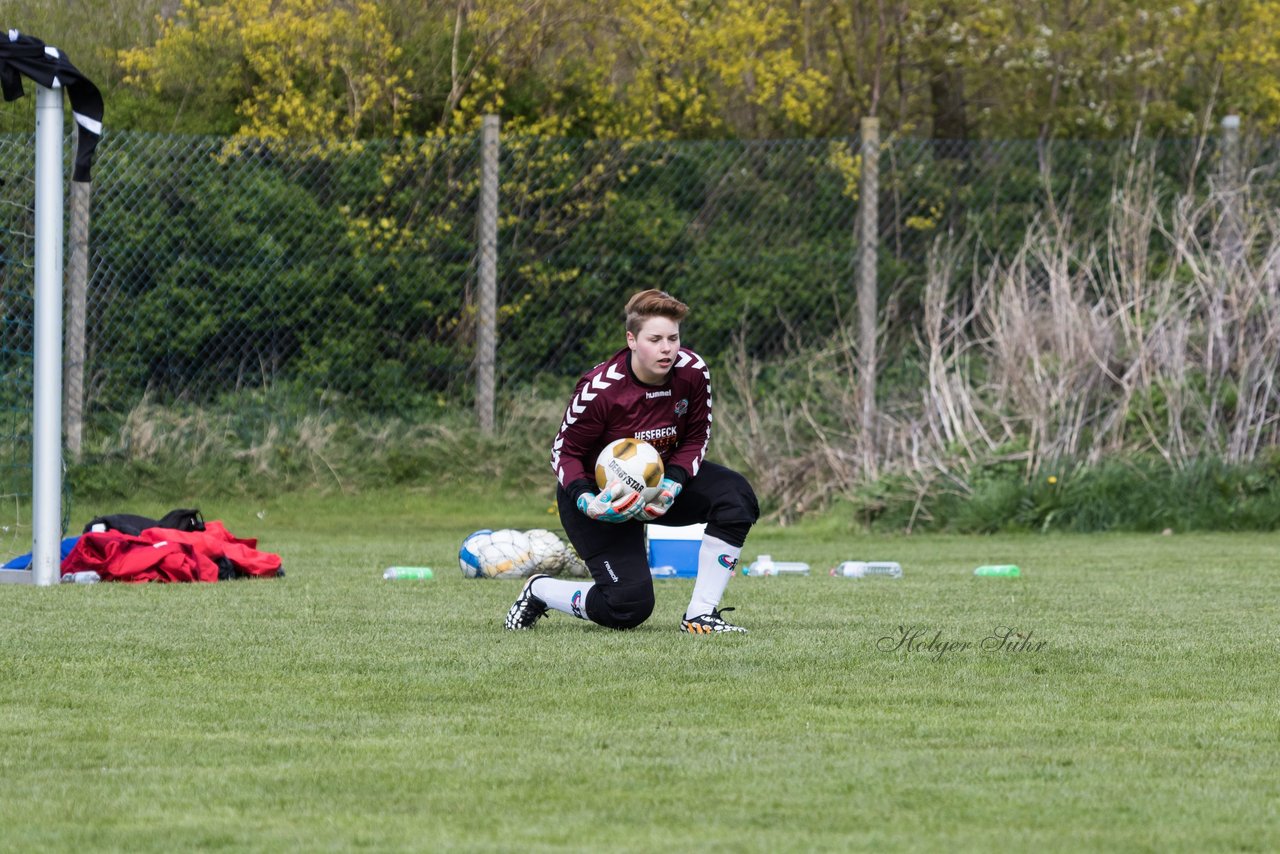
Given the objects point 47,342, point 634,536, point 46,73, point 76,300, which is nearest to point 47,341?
point 47,342

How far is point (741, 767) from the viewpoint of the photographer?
14.9 feet

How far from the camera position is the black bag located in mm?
10727

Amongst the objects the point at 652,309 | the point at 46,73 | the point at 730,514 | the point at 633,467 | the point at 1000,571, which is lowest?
the point at 1000,571

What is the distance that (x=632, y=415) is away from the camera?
734 cm

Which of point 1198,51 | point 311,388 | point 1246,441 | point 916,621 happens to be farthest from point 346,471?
point 1198,51

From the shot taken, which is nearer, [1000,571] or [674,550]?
[1000,571]

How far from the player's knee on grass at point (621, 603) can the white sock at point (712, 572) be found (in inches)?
8.0

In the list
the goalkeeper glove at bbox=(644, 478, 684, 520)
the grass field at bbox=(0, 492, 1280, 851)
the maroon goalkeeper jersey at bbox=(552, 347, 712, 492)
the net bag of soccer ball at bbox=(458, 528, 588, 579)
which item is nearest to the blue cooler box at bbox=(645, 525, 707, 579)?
the net bag of soccer ball at bbox=(458, 528, 588, 579)

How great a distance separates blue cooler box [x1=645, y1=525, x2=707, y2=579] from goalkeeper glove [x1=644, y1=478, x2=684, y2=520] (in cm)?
367

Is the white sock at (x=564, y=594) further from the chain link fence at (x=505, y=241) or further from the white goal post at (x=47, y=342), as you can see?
the chain link fence at (x=505, y=241)

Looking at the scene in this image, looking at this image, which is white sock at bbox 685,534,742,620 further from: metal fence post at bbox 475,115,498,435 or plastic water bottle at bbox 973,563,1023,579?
metal fence post at bbox 475,115,498,435

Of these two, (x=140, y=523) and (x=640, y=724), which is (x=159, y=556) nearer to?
(x=140, y=523)

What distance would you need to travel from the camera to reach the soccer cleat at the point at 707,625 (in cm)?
746

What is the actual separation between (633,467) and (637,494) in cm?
10
